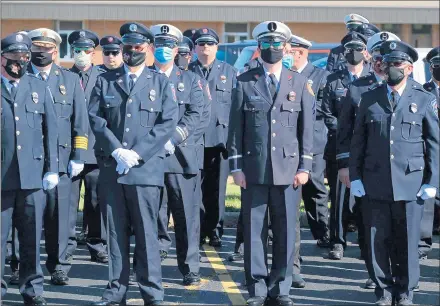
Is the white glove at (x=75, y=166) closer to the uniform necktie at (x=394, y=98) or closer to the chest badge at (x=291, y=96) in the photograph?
the chest badge at (x=291, y=96)

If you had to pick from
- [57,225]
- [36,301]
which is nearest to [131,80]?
[57,225]

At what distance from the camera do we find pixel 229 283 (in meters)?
9.41

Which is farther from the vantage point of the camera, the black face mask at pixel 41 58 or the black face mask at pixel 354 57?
the black face mask at pixel 354 57

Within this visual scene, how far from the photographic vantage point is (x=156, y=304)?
8.15m

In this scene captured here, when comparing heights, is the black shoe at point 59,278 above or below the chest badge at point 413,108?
below

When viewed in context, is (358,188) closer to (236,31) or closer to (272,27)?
(272,27)

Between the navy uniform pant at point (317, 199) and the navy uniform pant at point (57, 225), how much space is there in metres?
2.91

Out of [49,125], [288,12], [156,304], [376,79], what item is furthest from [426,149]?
[288,12]

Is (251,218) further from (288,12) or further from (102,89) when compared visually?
(288,12)

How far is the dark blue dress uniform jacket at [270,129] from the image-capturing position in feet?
27.6

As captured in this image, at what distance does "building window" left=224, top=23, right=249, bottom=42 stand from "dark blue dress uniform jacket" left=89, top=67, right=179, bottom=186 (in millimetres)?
30182

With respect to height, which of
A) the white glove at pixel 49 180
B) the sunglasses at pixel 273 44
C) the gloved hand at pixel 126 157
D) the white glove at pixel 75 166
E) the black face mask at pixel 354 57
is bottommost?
the white glove at pixel 49 180

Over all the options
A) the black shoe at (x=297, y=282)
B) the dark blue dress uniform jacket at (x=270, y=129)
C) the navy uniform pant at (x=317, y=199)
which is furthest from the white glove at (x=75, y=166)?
the navy uniform pant at (x=317, y=199)

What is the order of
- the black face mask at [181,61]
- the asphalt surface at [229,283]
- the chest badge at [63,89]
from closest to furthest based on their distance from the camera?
1. the asphalt surface at [229,283]
2. the chest badge at [63,89]
3. the black face mask at [181,61]
